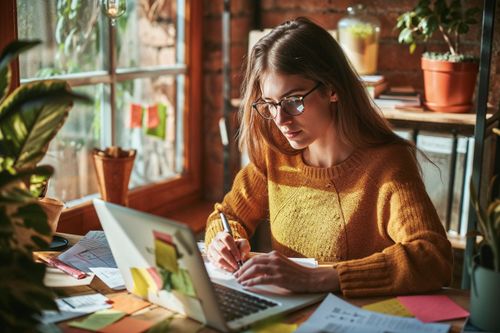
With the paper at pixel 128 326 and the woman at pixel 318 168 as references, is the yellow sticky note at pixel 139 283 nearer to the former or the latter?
the paper at pixel 128 326

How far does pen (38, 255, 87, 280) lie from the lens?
1.53m

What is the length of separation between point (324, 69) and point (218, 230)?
478mm

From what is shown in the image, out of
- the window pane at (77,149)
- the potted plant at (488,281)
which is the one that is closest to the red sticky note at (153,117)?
the window pane at (77,149)

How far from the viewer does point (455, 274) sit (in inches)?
106

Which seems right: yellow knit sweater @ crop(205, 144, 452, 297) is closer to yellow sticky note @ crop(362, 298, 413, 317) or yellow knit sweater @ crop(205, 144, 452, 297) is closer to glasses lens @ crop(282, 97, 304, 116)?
yellow sticky note @ crop(362, 298, 413, 317)

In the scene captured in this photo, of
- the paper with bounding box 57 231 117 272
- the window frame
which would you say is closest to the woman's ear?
the paper with bounding box 57 231 117 272

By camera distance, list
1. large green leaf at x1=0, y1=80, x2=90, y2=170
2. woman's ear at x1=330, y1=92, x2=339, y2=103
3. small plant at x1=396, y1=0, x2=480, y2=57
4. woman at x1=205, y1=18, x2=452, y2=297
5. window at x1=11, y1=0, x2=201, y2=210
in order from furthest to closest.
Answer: small plant at x1=396, y1=0, x2=480, y2=57
window at x1=11, y1=0, x2=201, y2=210
woman's ear at x1=330, y1=92, x2=339, y2=103
woman at x1=205, y1=18, x2=452, y2=297
large green leaf at x1=0, y1=80, x2=90, y2=170

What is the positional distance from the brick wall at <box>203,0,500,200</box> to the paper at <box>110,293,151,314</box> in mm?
1399

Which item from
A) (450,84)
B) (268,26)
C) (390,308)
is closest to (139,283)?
(390,308)

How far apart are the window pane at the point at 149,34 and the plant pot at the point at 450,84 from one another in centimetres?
93

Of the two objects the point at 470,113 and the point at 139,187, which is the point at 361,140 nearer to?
the point at 470,113

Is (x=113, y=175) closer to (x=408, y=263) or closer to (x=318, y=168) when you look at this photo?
(x=318, y=168)

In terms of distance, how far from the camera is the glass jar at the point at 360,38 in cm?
255

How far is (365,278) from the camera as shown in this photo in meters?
1.46
